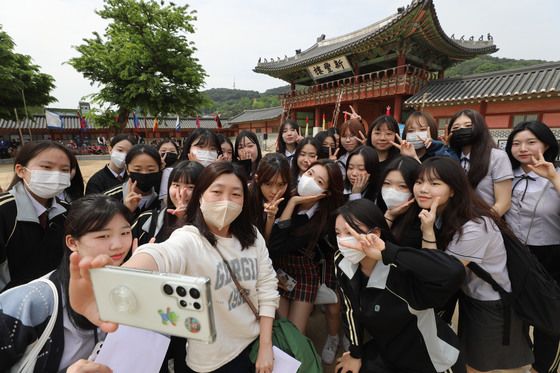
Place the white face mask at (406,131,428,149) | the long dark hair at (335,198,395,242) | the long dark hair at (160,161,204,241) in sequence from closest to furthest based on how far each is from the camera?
1. the long dark hair at (335,198,395,242)
2. the long dark hair at (160,161,204,241)
3. the white face mask at (406,131,428,149)

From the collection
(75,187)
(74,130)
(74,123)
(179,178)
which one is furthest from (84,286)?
(74,123)

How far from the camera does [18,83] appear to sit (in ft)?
47.8

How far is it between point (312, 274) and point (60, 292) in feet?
6.06

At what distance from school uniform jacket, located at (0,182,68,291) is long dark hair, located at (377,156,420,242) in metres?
2.56

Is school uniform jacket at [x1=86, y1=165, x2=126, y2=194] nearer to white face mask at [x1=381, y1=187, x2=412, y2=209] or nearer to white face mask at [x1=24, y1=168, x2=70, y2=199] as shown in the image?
white face mask at [x1=24, y1=168, x2=70, y2=199]

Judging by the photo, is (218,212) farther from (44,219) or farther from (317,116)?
(317,116)

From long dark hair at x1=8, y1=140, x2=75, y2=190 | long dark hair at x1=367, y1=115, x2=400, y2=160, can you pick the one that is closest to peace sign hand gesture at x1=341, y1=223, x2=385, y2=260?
long dark hair at x1=367, y1=115, x2=400, y2=160

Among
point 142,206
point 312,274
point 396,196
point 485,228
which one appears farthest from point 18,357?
point 485,228

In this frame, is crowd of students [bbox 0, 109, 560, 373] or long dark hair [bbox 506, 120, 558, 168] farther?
long dark hair [bbox 506, 120, 558, 168]

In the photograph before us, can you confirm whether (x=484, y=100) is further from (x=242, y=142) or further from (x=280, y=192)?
(x=280, y=192)

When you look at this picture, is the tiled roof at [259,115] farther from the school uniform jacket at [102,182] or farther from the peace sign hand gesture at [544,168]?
the peace sign hand gesture at [544,168]

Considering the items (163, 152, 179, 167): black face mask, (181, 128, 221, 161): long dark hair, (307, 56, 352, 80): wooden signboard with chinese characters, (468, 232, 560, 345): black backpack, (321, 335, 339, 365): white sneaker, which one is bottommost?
(321, 335, 339, 365): white sneaker

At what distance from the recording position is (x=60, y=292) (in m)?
1.30

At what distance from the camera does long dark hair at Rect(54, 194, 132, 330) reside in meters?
1.33
